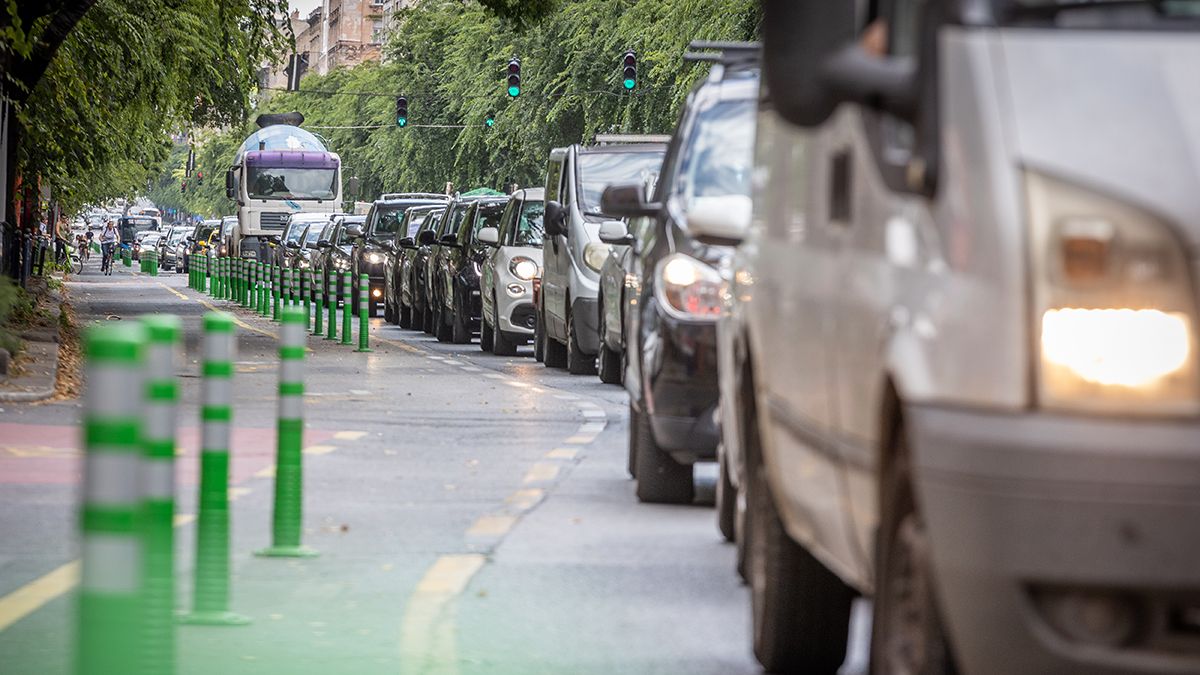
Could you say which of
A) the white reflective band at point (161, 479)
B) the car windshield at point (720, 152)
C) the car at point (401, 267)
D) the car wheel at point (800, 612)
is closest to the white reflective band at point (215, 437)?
the white reflective band at point (161, 479)

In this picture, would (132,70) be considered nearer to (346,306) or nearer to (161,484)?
(346,306)

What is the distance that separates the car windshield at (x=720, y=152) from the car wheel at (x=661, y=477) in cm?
130

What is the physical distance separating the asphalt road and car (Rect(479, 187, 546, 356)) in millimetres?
8040

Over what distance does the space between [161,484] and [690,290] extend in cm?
481

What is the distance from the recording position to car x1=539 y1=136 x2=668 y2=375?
21.3m

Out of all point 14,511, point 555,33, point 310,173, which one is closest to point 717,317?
point 14,511

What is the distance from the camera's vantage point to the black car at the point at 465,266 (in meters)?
28.5

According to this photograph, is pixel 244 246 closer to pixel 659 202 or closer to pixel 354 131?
pixel 354 131

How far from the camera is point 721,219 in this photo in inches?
341

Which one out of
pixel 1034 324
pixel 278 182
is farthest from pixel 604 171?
pixel 278 182

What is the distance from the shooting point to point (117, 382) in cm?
457

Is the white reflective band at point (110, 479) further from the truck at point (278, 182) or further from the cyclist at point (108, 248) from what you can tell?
the cyclist at point (108, 248)

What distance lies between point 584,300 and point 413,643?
14.2 m

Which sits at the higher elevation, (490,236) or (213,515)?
(490,236)
